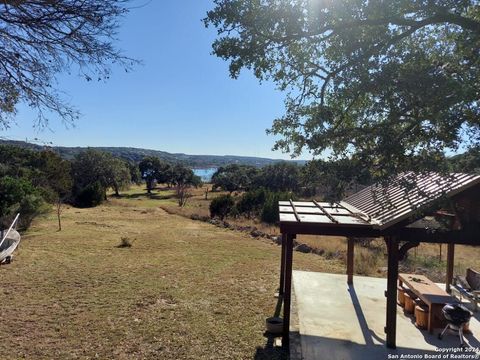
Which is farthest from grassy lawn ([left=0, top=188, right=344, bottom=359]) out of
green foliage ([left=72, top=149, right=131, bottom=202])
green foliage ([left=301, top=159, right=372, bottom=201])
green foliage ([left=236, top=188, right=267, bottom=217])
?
green foliage ([left=72, top=149, right=131, bottom=202])

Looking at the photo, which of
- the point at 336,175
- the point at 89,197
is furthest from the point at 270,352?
the point at 89,197

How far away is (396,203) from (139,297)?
6.41 m

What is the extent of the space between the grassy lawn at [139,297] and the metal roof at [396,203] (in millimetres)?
2513

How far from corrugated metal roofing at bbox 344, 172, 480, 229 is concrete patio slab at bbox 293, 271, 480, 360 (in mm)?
2254

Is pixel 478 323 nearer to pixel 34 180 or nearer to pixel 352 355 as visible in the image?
pixel 352 355

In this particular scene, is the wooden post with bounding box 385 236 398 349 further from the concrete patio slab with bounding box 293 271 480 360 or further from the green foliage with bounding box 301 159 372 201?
the green foliage with bounding box 301 159 372 201

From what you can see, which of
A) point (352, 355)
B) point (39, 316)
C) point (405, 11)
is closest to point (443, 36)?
point (405, 11)

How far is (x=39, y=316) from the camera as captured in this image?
7.39 m

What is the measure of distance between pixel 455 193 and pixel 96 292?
8.38m

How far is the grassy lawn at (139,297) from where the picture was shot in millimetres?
6238

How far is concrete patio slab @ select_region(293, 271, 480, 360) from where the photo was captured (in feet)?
19.7

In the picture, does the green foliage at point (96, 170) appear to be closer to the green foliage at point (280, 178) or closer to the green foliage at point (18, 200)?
the green foliage at point (280, 178)

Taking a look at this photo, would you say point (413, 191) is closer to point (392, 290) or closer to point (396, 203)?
point (396, 203)

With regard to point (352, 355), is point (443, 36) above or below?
above
